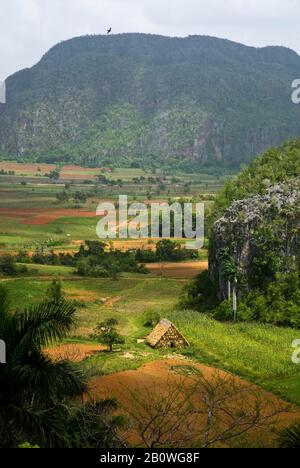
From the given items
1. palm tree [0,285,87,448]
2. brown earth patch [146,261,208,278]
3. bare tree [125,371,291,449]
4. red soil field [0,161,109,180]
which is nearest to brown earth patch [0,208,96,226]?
brown earth patch [146,261,208,278]

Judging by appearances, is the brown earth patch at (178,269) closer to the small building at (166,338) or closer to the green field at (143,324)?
the green field at (143,324)

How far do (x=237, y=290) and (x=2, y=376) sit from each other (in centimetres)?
2747

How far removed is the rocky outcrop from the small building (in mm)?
8566

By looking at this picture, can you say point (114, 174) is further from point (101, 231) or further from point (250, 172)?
point (250, 172)

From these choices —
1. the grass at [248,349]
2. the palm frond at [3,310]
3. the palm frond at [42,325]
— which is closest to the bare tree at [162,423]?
the palm frond at [42,325]

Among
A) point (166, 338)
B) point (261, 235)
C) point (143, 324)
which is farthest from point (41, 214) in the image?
point (166, 338)

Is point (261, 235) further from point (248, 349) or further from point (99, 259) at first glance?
point (99, 259)

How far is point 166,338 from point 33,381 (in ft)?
61.3

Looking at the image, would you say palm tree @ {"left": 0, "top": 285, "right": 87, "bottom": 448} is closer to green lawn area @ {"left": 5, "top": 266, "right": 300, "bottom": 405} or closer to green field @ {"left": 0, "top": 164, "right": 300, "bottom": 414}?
green field @ {"left": 0, "top": 164, "right": 300, "bottom": 414}

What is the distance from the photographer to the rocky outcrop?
1528 inches

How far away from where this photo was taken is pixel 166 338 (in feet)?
101

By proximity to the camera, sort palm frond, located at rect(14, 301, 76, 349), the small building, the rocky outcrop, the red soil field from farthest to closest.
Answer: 1. the red soil field
2. the rocky outcrop
3. the small building
4. palm frond, located at rect(14, 301, 76, 349)

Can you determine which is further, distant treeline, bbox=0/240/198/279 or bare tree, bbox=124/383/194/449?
distant treeline, bbox=0/240/198/279

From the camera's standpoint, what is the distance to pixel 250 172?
52.7 m
